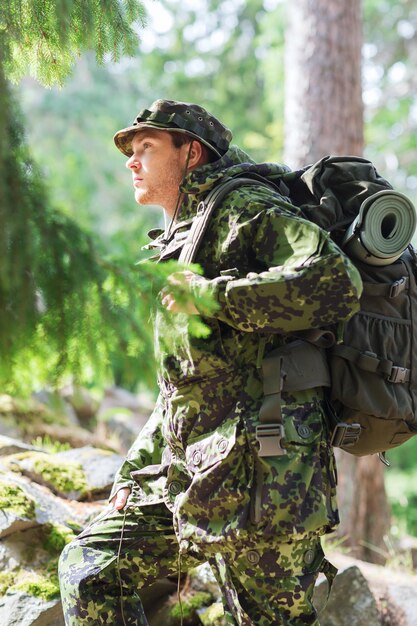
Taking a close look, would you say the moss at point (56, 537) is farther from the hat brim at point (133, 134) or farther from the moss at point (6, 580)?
the hat brim at point (133, 134)

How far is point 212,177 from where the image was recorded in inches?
115

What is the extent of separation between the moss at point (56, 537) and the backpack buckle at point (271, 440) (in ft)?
6.55

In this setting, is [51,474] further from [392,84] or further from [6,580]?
[392,84]

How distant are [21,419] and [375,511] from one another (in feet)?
12.5

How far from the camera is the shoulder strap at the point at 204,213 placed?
9.23 ft

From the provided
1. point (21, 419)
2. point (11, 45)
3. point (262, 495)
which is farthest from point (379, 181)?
point (21, 419)

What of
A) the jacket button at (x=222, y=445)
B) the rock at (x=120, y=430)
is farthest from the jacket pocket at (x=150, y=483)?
the rock at (x=120, y=430)

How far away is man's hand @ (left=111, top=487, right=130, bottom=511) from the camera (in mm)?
3143

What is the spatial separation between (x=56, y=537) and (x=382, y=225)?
8.73 feet

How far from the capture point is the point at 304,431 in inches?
108

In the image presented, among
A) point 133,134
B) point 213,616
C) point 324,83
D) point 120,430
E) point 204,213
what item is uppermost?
point 324,83

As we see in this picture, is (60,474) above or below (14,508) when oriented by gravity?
below

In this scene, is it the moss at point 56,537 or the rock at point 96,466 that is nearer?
the moss at point 56,537

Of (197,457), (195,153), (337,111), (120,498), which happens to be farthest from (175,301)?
(337,111)
